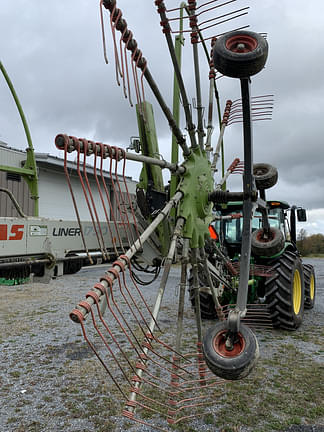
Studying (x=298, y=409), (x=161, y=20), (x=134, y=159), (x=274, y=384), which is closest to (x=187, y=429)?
(x=298, y=409)

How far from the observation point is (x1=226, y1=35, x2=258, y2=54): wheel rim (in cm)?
228

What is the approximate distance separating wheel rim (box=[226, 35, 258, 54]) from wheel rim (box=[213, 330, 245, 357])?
5.81ft

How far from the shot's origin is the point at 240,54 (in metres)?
2.23

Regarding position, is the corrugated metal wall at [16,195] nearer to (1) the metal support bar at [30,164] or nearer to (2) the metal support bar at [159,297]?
(1) the metal support bar at [30,164]

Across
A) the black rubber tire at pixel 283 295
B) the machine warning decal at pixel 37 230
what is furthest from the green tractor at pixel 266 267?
the machine warning decal at pixel 37 230

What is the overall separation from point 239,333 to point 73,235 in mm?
1569

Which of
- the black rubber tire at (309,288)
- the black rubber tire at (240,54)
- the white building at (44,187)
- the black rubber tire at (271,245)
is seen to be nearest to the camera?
the black rubber tire at (240,54)

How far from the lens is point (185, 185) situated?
128 inches

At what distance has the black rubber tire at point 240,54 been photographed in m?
2.22

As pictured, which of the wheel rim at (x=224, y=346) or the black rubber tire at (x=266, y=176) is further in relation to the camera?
the black rubber tire at (x=266, y=176)

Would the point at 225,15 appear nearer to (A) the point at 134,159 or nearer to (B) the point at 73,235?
(A) the point at 134,159

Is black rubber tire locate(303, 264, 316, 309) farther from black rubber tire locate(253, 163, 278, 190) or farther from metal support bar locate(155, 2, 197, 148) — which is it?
metal support bar locate(155, 2, 197, 148)

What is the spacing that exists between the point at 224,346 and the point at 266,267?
451 centimetres

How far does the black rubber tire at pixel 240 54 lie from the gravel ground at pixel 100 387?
8.28 ft
